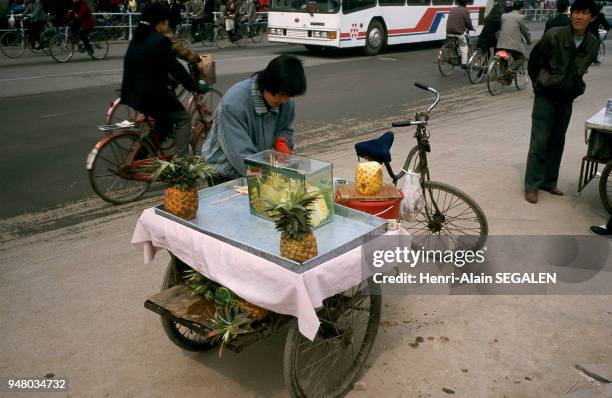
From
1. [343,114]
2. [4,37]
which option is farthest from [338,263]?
[4,37]

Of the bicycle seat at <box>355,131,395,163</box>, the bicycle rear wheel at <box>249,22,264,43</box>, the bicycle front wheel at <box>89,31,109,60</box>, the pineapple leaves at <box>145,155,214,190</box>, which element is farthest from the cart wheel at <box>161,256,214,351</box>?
the bicycle rear wheel at <box>249,22,264,43</box>

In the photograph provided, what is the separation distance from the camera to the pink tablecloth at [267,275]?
2.68m

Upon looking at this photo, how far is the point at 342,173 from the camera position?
704cm

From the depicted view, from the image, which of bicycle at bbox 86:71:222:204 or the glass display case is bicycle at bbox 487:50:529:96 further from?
the glass display case

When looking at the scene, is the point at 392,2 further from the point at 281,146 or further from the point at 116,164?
the point at 281,146

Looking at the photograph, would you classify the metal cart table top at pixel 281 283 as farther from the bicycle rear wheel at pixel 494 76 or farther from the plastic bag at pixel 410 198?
the bicycle rear wheel at pixel 494 76

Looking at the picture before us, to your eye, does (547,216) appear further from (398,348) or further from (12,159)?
(12,159)

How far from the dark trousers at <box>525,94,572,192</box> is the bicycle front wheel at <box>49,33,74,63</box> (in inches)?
511

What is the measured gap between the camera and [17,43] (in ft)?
53.7

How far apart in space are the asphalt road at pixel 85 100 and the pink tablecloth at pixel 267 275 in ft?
11.0

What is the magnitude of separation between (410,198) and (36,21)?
15203 millimetres

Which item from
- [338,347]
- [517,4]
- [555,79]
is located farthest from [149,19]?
[517,4]

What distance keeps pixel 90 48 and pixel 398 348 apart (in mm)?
14543

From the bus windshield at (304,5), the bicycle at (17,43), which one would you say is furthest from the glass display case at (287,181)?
the bicycle at (17,43)
